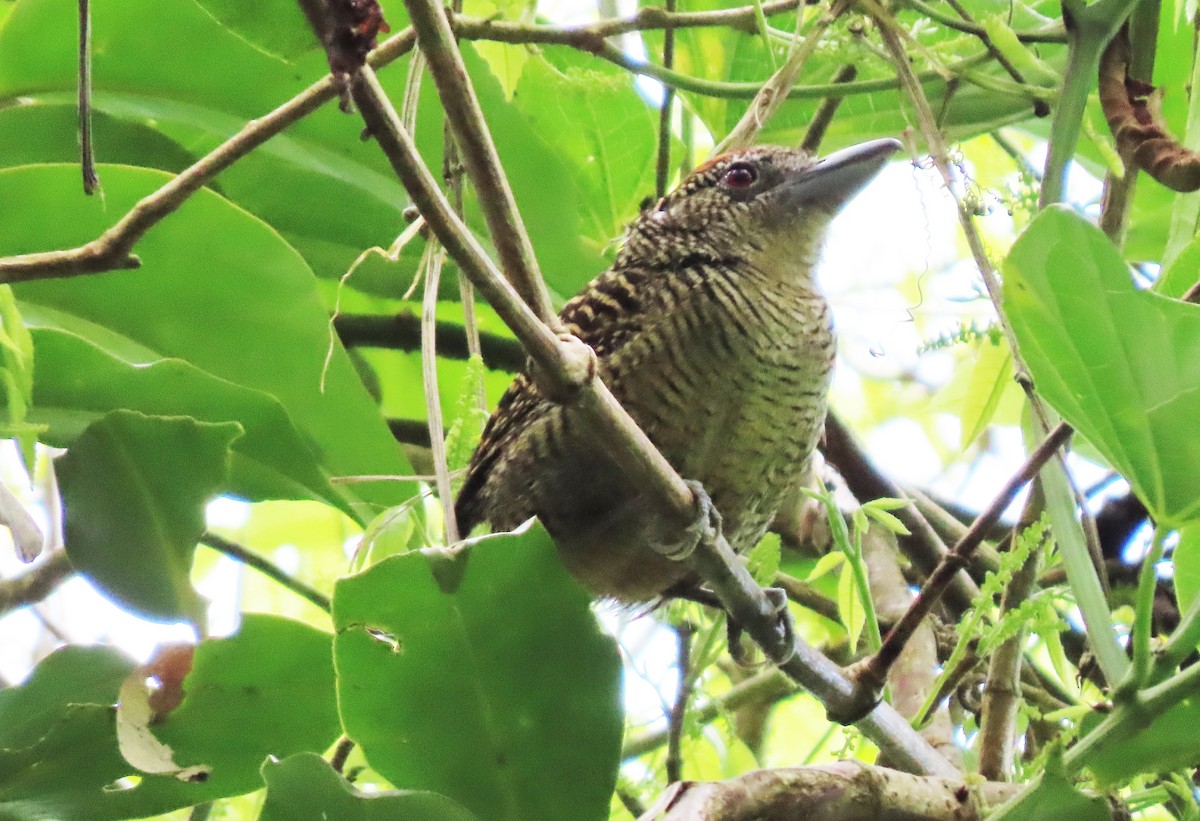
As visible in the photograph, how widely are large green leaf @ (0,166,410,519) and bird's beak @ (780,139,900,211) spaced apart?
61 centimetres

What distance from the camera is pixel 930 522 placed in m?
1.77

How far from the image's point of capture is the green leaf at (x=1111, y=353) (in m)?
0.76

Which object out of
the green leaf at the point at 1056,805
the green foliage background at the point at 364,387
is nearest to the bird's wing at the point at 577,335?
the green foliage background at the point at 364,387

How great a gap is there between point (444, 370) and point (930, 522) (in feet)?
2.35

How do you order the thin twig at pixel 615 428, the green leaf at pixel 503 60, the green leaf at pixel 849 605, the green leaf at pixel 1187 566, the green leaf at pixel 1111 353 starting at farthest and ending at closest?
the green leaf at pixel 503 60 < the green leaf at pixel 849 605 < the green leaf at pixel 1187 566 < the green leaf at pixel 1111 353 < the thin twig at pixel 615 428

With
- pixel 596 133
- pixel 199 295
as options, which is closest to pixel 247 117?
pixel 199 295

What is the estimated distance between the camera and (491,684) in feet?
2.74

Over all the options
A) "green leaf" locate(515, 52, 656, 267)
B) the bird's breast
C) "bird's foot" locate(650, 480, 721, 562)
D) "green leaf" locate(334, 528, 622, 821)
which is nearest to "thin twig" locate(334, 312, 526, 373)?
"green leaf" locate(515, 52, 656, 267)

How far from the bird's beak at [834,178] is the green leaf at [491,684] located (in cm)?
80

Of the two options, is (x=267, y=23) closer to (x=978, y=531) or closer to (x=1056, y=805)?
(x=978, y=531)

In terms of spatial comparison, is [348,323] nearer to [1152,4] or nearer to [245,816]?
[245,816]

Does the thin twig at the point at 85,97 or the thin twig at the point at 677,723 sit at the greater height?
the thin twig at the point at 85,97

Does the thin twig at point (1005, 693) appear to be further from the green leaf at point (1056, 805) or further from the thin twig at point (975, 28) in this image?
the thin twig at point (975, 28)

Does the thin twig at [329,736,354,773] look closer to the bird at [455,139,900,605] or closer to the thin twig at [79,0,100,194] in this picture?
Answer: the bird at [455,139,900,605]
